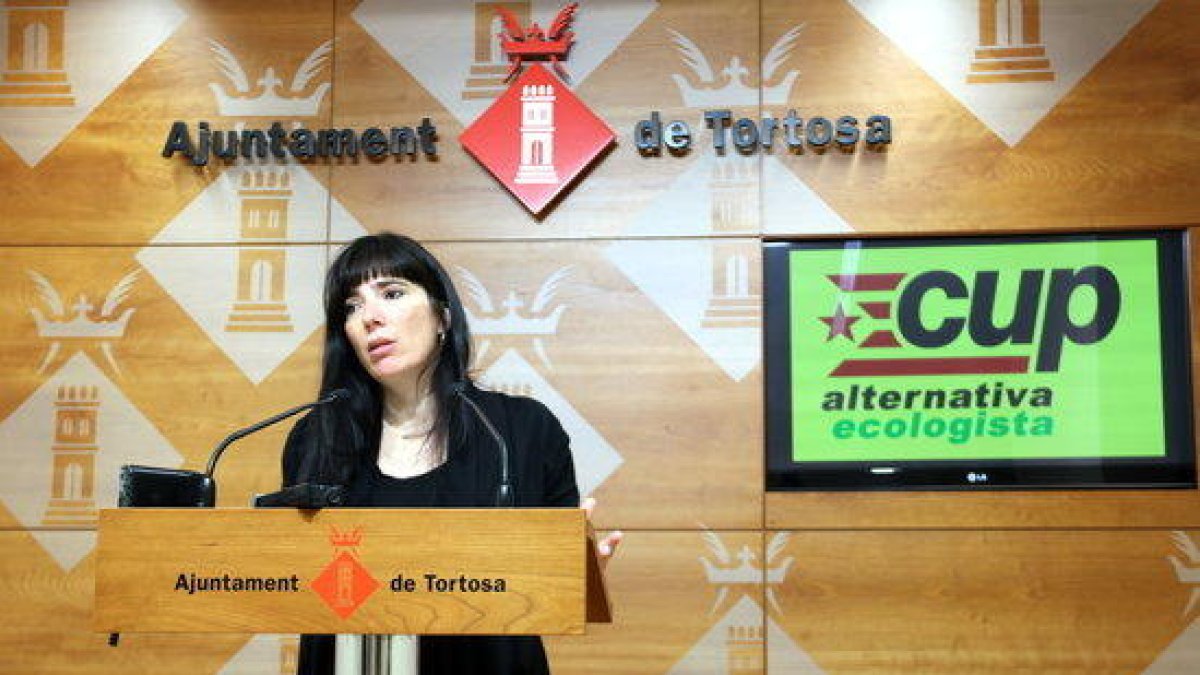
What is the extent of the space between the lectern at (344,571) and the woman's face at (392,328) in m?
0.67

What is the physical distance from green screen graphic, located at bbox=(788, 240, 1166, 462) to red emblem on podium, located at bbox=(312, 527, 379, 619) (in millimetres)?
2374

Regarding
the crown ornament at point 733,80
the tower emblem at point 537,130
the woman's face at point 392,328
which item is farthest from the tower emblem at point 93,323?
the woman's face at point 392,328

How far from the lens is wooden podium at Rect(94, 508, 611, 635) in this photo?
1.78 m

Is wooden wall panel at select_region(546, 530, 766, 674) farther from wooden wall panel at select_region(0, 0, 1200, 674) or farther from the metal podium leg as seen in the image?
the metal podium leg

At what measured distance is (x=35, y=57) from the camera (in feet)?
14.3

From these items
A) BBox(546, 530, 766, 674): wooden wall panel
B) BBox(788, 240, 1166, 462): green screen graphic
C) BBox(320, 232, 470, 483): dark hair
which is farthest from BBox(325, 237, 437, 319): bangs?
BBox(788, 240, 1166, 462): green screen graphic

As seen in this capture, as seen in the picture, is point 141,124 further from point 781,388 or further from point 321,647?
point 321,647

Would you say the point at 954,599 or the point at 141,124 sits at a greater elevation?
the point at 141,124

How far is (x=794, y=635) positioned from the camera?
3906 millimetres

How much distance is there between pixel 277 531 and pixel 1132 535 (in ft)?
9.24

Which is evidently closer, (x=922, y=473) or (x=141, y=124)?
(x=922, y=473)

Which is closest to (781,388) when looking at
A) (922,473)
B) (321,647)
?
(922,473)

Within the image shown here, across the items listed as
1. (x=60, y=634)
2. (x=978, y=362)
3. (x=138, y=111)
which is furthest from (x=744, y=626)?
(x=138, y=111)

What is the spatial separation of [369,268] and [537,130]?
168 centimetres
